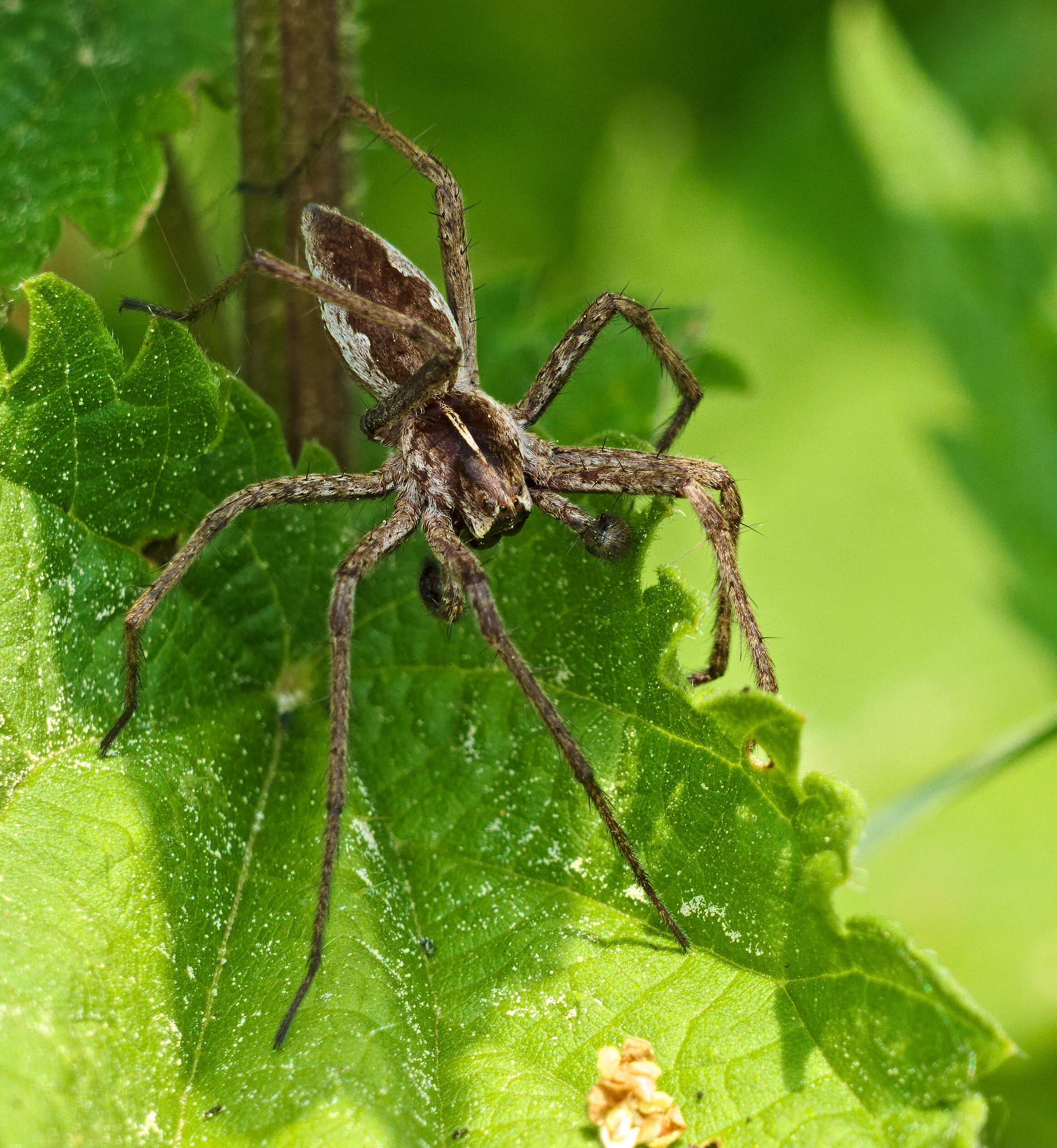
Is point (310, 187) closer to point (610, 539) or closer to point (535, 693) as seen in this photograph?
point (610, 539)

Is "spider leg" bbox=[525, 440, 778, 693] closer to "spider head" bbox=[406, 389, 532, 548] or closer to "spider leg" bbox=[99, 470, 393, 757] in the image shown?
"spider head" bbox=[406, 389, 532, 548]

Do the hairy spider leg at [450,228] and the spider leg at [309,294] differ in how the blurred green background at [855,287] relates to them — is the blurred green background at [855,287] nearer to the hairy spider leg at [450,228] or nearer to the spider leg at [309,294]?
the hairy spider leg at [450,228]

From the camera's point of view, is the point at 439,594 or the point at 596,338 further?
the point at 596,338

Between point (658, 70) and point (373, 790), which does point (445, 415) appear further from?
point (658, 70)

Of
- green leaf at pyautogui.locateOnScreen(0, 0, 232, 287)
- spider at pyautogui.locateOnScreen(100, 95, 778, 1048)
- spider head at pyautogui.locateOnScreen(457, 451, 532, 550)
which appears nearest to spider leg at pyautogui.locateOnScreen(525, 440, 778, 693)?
spider at pyautogui.locateOnScreen(100, 95, 778, 1048)

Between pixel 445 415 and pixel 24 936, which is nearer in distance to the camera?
pixel 24 936

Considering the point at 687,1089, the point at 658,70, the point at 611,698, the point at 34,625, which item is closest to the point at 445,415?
the point at 611,698

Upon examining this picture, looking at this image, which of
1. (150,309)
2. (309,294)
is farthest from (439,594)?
(150,309)
